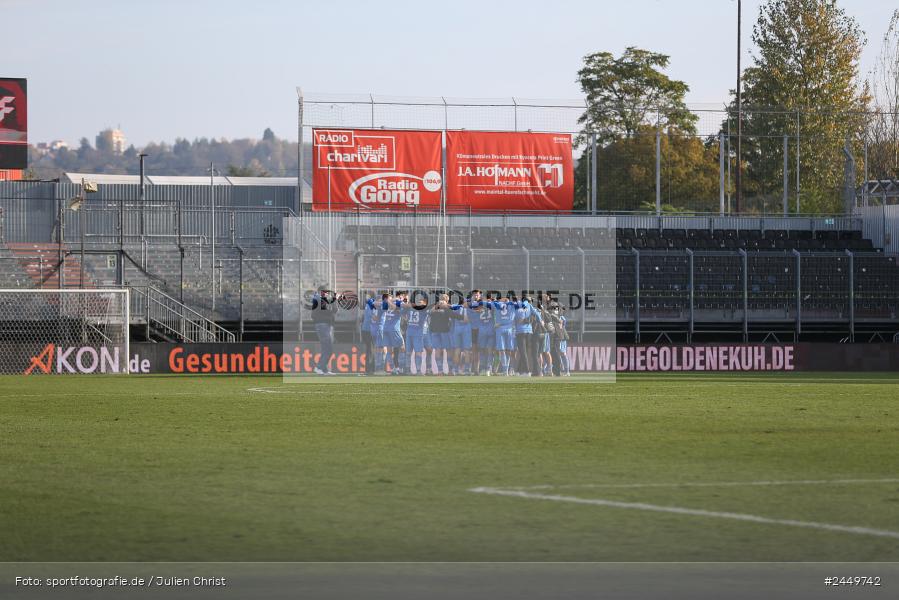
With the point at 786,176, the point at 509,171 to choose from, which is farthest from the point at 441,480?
the point at 786,176

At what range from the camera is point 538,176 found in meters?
43.8

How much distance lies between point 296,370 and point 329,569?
84.4ft

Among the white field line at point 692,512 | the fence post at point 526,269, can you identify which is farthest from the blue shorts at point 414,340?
the white field line at point 692,512

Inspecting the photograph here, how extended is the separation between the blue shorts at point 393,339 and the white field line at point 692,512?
2226cm

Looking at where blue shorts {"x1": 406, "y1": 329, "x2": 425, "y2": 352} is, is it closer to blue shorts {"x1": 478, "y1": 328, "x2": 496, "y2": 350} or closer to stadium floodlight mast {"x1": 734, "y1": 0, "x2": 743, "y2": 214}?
blue shorts {"x1": 478, "y1": 328, "x2": 496, "y2": 350}

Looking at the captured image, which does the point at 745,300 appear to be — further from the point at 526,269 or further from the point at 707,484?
the point at 707,484

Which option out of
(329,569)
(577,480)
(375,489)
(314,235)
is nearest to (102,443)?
(375,489)

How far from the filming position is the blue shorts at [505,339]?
31047 millimetres

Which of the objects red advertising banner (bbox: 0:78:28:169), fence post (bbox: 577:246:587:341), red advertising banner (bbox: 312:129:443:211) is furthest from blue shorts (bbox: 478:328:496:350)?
red advertising banner (bbox: 0:78:28:169)

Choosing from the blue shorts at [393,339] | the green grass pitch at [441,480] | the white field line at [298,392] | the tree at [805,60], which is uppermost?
the tree at [805,60]

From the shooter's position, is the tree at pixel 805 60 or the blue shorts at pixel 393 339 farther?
the tree at pixel 805 60

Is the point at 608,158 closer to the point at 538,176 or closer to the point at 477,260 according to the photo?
the point at 538,176

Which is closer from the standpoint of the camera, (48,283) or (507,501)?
(507,501)

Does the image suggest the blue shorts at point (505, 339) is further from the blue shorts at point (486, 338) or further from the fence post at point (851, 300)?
the fence post at point (851, 300)
